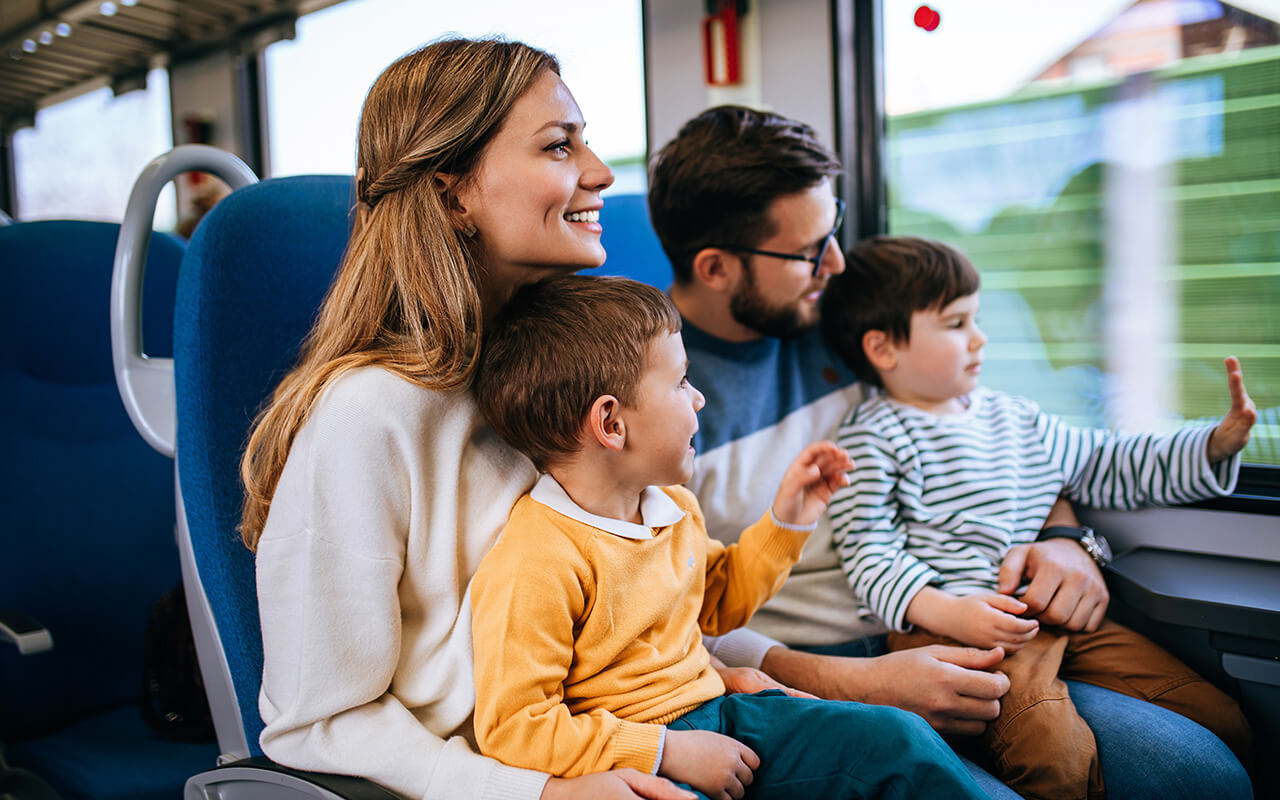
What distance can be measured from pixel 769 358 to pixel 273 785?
43.3 inches

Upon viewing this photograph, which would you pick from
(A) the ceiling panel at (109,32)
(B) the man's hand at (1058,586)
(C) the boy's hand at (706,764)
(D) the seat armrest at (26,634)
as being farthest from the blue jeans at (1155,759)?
(A) the ceiling panel at (109,32)

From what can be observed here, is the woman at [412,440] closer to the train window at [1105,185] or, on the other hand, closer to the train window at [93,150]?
the train window at [1105,185]

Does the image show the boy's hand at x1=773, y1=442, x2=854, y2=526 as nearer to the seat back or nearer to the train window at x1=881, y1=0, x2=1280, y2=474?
the train window at x1=881, y1=0, x2=1280, y2=474

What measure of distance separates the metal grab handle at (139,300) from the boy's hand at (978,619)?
1143 mm

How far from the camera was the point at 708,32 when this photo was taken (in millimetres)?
2379

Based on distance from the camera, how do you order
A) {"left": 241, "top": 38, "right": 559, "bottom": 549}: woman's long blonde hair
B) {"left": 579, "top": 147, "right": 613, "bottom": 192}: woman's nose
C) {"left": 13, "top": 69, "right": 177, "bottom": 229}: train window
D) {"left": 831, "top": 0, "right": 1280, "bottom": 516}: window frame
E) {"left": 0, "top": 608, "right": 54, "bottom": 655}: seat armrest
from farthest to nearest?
{"left": 13, "top": 69, "right": 177, "bottom": 229}: train window
{"left": 831, "top": 0, "right": 1280, "bottom": 516}: window frame
{"left": 0, "top": 608, "right": 54, "bottom": 655}: seat armrest
{"left": 579, "top": 147, "right": 613, "bottom": 192}: woman's nose
{"left": 241, "top": 38, "right": 559, "bottom": 549}: woman's long blonde hair

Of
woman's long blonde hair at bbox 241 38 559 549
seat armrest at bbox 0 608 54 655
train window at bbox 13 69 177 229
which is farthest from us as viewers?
train window at bbox 13 69 177 229

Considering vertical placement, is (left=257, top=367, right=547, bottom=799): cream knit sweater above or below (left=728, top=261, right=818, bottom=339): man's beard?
below

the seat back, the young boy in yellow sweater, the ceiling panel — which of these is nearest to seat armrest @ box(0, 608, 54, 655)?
the seat back

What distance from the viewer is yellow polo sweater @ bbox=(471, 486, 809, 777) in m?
0.91

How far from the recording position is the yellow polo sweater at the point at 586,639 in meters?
0.91

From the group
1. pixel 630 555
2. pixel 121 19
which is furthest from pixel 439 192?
pixel 121 19

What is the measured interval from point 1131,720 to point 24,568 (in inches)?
72.4

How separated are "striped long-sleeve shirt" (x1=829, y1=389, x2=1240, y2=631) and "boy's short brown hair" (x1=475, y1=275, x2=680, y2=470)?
0.59 metres
